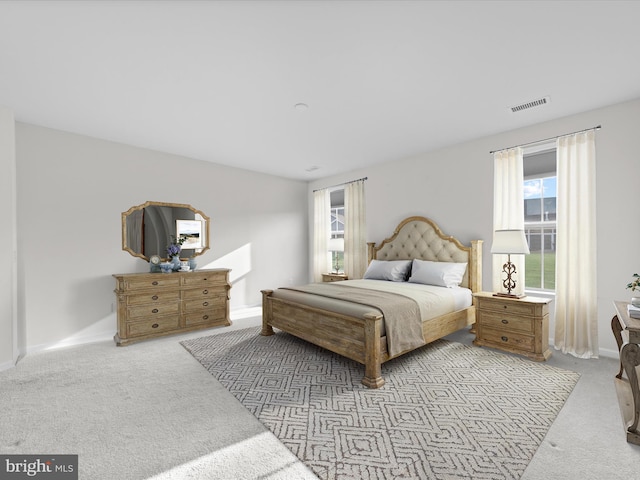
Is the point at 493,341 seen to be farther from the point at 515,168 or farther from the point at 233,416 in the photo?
the point at 233,416

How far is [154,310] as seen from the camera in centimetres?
402

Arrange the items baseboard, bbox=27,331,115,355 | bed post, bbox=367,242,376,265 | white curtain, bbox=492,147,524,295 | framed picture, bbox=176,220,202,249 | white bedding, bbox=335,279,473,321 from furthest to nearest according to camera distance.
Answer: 1. bed post, bbox=367,242,376,265
2. framed picture, bbox=176,220,202,249
3. white curtain, bbox=492,147,524,295
4. baseboard, bbox=27,331,115,355
5. white bedding, bbox=335,279,473,321

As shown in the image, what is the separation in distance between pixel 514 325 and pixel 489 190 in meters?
1.75

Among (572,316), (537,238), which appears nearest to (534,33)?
(572,316)

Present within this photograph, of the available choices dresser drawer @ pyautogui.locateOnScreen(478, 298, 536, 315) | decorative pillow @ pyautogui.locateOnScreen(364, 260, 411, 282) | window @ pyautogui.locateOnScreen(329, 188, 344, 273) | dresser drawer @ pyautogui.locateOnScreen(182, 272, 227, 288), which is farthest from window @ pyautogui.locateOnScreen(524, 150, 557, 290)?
dresser drawer @ pyautogui.locateOnScreen(182, 272, 227, 288)

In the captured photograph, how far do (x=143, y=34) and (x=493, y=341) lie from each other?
422 cm

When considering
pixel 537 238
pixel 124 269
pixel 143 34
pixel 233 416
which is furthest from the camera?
pixel 537 238

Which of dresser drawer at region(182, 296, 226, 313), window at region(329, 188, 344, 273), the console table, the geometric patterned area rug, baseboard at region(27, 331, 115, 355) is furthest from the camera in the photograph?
window at region(329, 188, 344, 273)

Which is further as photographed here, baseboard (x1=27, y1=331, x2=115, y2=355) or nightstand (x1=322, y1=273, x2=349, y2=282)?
nightstand (x1=322, y1=273, x2=349, y2=282)

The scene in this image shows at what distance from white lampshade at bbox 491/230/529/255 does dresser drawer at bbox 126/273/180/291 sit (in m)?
4.08

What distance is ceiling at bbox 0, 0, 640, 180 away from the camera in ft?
6.12

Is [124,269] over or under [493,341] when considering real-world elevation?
over

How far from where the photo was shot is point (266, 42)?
2.13 metres

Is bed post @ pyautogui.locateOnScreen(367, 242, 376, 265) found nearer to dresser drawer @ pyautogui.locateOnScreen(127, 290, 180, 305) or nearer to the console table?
dresser drawer @ pyautogui.locateOnScreen(127, 290, 180, 305)
